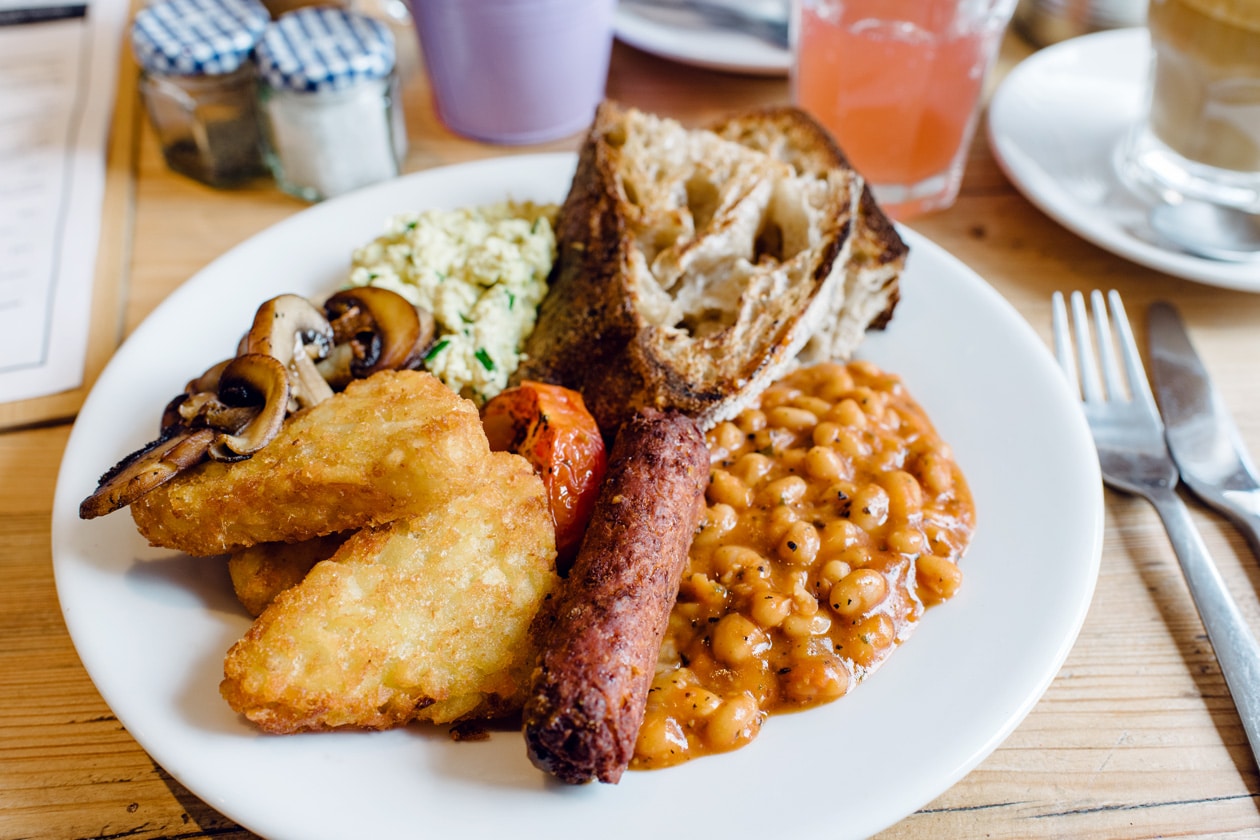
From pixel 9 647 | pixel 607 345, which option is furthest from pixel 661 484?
pixel 9 647

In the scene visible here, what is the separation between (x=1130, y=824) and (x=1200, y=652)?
512 mm

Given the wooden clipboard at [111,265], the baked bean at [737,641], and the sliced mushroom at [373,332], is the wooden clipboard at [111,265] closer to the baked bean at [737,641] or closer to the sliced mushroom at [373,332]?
the sliced mushroom at [373,332]

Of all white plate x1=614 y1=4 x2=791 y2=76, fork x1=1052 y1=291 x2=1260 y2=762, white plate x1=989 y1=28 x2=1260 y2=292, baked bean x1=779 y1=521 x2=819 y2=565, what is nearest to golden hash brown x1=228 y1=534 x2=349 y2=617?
baked bean x1=779 y1=521 x2=819 y2=565

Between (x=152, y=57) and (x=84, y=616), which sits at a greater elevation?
(x=152, y=57)

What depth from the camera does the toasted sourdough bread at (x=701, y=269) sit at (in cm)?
237

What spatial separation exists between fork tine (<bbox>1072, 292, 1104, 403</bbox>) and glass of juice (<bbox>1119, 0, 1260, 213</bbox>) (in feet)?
2.15

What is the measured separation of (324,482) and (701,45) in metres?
2.77

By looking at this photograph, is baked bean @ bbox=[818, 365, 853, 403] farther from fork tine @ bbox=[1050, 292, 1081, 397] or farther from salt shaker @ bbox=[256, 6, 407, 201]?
salt shaker @ bbox=[256, 6, 407, 201]

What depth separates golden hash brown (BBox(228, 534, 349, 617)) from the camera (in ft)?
6.29

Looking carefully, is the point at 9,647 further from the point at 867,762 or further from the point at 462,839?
the point at 867,762

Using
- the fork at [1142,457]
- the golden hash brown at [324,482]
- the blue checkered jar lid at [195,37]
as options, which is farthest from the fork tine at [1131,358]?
the blue checkered jar lid at [195,37]

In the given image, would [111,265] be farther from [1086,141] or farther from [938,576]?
[1086,141]

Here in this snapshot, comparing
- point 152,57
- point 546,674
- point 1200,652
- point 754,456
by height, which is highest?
point 152,57

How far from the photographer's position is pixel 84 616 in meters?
1.85
